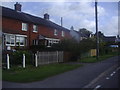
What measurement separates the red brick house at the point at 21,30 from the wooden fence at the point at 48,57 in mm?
7598

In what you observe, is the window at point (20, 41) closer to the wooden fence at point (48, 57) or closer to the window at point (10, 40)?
the window at point (10, 40)

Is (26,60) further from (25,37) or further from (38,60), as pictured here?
(25,37)

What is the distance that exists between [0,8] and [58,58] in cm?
1417

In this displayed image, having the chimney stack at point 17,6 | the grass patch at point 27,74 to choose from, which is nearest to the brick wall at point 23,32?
the chimney stack at point 17,6

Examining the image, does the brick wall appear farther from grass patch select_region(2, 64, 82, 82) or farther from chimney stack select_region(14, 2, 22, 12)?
grass patch select_region(2, 64, 82, 82)

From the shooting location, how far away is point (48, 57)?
75.6ft

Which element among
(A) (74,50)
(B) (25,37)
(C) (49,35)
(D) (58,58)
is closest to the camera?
(D) (58,58)

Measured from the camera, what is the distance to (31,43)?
3853 cm

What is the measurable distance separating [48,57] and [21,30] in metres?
14.2

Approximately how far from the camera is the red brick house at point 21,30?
3238cm

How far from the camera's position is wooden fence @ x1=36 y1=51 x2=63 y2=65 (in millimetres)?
20997

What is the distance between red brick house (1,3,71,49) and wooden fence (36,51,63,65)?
299 inches

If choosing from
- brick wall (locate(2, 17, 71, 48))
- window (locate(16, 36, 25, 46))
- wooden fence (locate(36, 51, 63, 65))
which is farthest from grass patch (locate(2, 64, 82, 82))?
window (locate(16, 36, 25, 46))

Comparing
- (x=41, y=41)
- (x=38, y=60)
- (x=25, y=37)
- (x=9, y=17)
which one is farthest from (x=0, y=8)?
(x=38, y=60)
